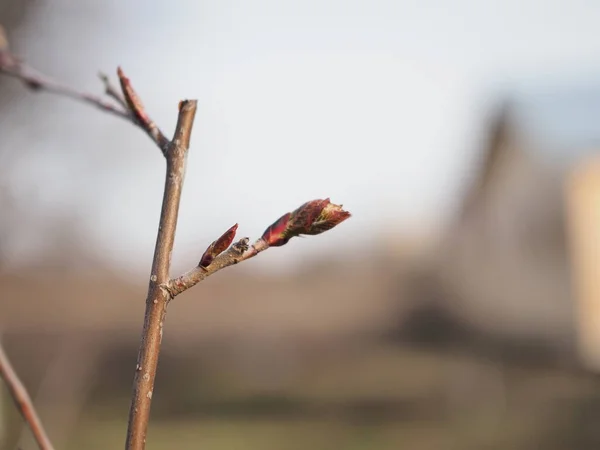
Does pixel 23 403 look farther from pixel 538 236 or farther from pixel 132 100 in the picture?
pixel 538 236

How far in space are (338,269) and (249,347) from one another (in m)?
2.10

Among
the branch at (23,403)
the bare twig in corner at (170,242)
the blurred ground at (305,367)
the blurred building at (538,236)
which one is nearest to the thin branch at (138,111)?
the bare twig in corner at (170,242)

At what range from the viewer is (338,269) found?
11023 millimetres

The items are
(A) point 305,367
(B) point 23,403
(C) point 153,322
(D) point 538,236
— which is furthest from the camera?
(A) point 305,367

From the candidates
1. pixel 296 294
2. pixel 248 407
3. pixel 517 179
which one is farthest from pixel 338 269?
pixel 248 407

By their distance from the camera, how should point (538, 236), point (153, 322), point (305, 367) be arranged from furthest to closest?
point (305, 367) < point (538, 236) < point (153, 322)

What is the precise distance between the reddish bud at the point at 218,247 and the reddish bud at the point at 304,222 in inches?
0.8

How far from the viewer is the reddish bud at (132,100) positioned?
477 mm

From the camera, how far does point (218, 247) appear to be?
0.44 meters

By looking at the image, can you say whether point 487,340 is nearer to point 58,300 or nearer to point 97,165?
point 58,300

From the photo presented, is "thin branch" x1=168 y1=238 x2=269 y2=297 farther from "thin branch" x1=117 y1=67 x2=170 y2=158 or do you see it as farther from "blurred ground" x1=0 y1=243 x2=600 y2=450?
"blurred ground" x1=0 y1=243 x2=600 y2=450

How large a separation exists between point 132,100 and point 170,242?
0.37 ft

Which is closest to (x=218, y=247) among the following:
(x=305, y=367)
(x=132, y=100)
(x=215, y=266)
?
(x=215, y=266)

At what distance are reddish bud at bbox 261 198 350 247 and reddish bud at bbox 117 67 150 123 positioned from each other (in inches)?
4.7
